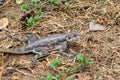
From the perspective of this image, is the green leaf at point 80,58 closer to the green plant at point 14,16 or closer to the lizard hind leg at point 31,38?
the lizard hind leg at point 31,38

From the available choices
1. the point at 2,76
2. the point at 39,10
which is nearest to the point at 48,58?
the point at 2,76

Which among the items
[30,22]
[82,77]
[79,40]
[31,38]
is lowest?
[82,77]

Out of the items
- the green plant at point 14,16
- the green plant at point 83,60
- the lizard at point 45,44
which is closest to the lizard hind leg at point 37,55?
the lizard at point 45,44

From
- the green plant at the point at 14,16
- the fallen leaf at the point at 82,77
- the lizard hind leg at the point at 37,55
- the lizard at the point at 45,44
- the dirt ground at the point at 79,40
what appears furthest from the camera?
the green plant at the point at 14,16

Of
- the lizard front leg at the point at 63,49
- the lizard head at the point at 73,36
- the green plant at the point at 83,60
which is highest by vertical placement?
the lizard head at the point at 73,36

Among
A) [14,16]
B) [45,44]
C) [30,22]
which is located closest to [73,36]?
[45,44]

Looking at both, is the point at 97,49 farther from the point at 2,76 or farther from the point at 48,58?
the point at 2,76

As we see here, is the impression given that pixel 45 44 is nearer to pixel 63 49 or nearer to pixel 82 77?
pixel 63 49

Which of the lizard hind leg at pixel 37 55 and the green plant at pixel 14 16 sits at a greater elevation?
the green plant at pixel 14 16
